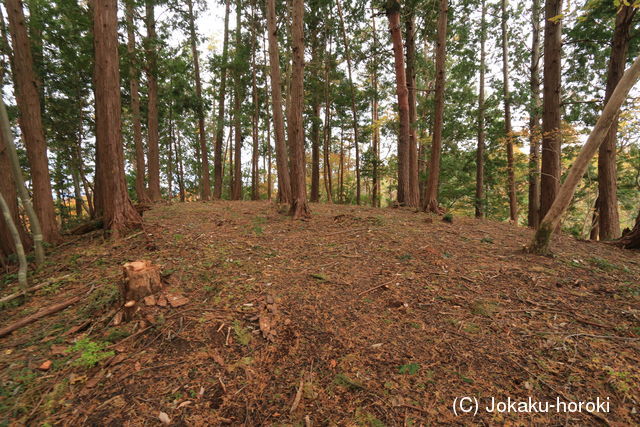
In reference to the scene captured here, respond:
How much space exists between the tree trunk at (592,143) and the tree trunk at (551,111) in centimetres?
317

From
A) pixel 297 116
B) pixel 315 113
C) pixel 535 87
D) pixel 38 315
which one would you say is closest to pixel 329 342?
pixel 38 315

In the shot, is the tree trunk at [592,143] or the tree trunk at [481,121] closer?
the tree trunk at [592,143]

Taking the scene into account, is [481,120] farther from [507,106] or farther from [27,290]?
[27,290]

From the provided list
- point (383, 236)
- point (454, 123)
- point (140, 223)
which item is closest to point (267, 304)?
point (383, 236)

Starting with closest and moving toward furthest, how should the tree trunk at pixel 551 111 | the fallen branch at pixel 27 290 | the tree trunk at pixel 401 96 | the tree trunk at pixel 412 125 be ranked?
the fallen branch at pixel 27 290
the tree trunk at pixel 551 111
the tree trunk at pixel 401 96
the tree trunk at pixel 412 125

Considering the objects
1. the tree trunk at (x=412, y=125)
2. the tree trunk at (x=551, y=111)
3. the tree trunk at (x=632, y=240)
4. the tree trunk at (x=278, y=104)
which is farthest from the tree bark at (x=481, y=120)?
the tree trunk at (x=278, y=104)

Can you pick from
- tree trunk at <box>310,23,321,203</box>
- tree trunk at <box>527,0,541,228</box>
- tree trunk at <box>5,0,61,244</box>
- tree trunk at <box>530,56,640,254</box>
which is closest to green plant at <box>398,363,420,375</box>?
tree trunk at <box>530,56,640,254</box>

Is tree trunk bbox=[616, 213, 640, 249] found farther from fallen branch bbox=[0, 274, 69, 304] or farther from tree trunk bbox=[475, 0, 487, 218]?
fallen branch bbox=[0, 274, 69, 304]

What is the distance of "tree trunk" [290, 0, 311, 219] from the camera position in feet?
21.5

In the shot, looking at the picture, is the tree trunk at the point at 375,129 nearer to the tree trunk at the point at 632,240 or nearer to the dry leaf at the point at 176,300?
the tree trunk at the point at 632,240

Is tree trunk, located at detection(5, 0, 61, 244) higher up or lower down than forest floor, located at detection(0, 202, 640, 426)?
higher up

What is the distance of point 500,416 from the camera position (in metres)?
1.82

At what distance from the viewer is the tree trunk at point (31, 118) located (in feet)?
15.9

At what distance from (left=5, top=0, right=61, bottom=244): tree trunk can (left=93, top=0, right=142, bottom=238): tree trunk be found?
154 centimetres
